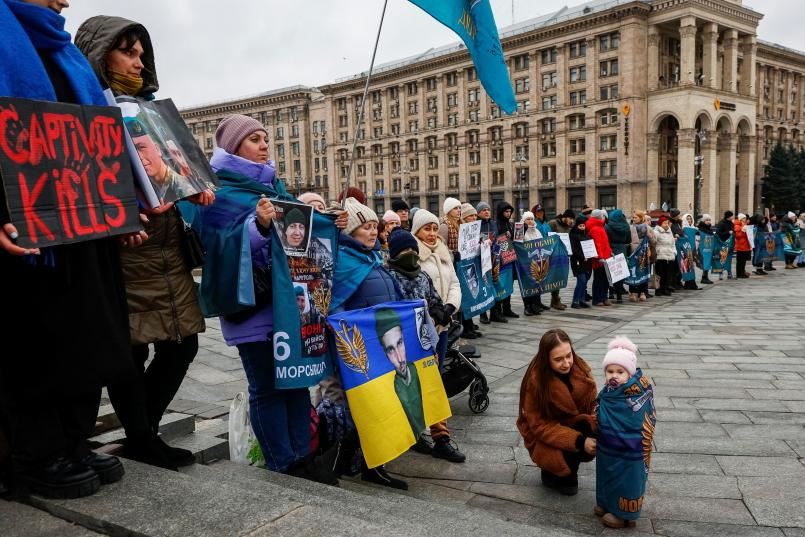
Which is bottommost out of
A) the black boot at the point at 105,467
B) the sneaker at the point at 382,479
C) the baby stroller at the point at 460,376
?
the sneaker at the point at 382,479

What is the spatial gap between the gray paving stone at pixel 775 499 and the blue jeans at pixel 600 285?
8467 mm

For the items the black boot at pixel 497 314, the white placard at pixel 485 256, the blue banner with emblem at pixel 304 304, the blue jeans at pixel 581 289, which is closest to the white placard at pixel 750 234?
the blue jeans at pixel 581 289

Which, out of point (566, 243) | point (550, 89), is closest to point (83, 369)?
point (566, 243)

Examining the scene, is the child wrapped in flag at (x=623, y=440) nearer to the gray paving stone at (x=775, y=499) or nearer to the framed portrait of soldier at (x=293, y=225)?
the gray paving stone at (x=775, y=499)

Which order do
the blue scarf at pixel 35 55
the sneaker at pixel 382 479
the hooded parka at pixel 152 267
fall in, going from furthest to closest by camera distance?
the sneaker at pixel 382 479 → the hooded parka at pixel 152 267 → the blue scarf at pixel 35 55

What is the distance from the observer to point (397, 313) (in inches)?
144

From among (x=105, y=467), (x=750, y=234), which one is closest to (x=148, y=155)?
(x=105, y=467)

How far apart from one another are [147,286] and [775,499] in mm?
3290

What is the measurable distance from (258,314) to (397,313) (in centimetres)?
85

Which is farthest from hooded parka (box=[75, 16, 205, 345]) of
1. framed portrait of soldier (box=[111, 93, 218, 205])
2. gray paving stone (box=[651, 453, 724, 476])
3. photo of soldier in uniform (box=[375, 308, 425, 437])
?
gray paving stone (box=[651, 453, 724, 476])

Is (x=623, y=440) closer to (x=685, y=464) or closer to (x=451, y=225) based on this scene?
(x=685, y=464)

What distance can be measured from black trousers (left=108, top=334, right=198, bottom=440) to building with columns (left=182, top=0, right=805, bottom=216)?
53.3 meters

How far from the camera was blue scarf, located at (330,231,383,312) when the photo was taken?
12.0 feet

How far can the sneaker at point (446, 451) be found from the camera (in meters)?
4.05
